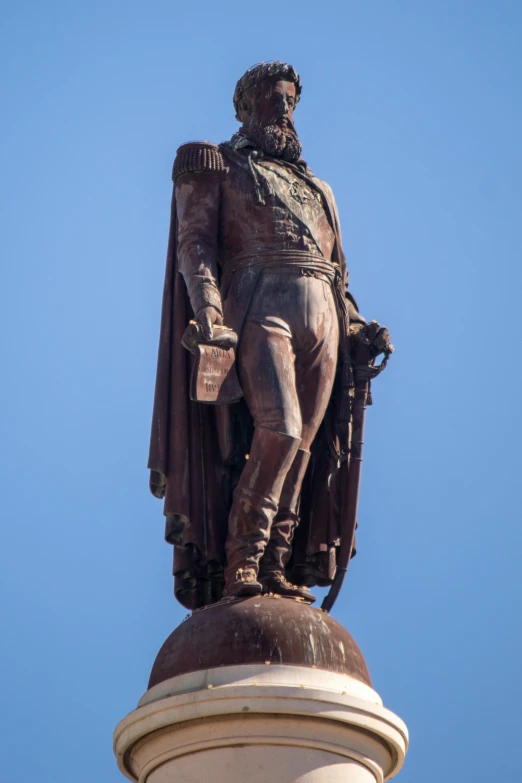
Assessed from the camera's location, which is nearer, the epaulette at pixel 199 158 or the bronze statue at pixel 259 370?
the bronze statue at pixel 259 370

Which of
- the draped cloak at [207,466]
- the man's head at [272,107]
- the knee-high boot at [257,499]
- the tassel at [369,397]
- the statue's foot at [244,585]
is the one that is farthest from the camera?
the man's head at [272,107]

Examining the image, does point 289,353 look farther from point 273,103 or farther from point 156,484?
point 273,103

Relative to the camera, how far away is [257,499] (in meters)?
11.9

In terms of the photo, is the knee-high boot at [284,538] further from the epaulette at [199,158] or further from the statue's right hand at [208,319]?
the epaulette at [199,158]

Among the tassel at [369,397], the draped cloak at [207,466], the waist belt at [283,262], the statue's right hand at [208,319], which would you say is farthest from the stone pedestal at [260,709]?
the waist belt at [283,262]

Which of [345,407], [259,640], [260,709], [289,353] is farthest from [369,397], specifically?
[260,709]

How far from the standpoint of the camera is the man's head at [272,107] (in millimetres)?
13117

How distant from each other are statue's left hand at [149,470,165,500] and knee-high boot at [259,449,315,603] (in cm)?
95

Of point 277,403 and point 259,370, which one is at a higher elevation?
point 259,370

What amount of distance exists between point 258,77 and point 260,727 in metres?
5.37

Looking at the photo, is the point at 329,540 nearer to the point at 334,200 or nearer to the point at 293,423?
the point at 293,423

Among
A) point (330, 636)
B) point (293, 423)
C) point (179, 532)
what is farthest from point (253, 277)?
point (330, 636)

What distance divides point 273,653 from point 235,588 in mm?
712

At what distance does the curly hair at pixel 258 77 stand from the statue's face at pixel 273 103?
48mm
